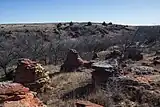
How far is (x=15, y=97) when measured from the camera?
8.09 metres

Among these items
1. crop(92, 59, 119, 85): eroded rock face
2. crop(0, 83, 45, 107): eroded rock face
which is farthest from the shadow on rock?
crop(0, 83, 45, 107): eroded rock face

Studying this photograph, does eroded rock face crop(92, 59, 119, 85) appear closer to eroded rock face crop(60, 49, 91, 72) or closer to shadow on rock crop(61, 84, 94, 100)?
shadow on rock crop(61, 84, 94, 100)

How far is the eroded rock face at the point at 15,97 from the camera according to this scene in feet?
25.3

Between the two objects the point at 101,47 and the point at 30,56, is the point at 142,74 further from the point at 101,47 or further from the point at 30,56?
the point at 101,47

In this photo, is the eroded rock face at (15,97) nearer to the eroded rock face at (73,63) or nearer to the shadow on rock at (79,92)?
the shadow on rock at (79,92)

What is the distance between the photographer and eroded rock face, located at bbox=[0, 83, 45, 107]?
303 inches

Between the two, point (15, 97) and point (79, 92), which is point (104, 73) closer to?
point (79, 92)

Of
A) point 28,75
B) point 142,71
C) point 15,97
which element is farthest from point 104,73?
point 15,97

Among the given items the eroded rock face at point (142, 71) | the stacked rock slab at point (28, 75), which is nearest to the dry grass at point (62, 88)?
the stacked rock slab at point (28, 75)

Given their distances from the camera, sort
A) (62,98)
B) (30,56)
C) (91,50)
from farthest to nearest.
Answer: (91,50) → (30,56) → (62,98)

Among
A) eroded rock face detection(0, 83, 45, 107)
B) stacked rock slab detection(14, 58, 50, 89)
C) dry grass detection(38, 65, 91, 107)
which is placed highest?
eroded rock face detection(0, 83, 45, 107)

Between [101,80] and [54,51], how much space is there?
25607 millimetres

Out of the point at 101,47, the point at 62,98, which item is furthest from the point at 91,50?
the point at 62,98

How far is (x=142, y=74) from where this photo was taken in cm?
1388
